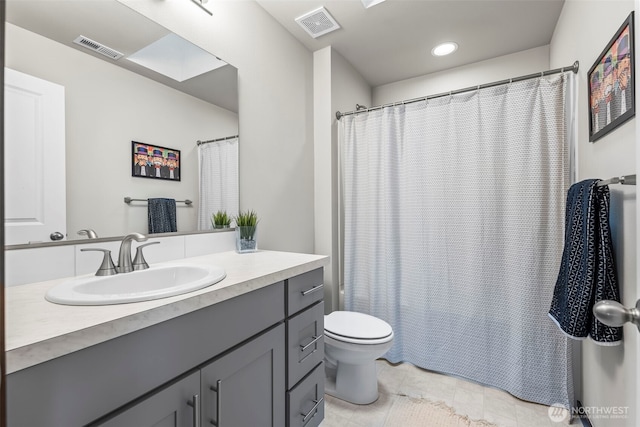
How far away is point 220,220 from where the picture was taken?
5.17 feet

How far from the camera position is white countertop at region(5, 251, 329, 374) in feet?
1.69

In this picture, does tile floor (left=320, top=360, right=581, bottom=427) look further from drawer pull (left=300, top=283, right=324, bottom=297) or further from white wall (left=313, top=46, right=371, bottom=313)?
drawer pull (left=300, top=283, right=324, bottom=297)

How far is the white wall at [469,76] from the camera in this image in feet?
7.59

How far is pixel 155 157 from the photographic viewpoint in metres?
1.29

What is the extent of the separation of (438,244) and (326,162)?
3.30 ft

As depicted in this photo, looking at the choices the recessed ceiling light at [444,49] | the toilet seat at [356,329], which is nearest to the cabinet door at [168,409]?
the toilet seat at [356,329]

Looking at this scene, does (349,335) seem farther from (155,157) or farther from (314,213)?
(155,157)

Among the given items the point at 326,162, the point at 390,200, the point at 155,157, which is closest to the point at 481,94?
the point at 390,200

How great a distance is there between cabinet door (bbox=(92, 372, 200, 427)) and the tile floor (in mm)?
1028

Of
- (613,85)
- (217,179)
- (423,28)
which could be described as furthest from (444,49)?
(217,179)

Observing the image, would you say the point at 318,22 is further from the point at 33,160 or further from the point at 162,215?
the point at 33,160

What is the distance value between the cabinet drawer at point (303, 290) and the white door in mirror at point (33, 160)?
0.83m
